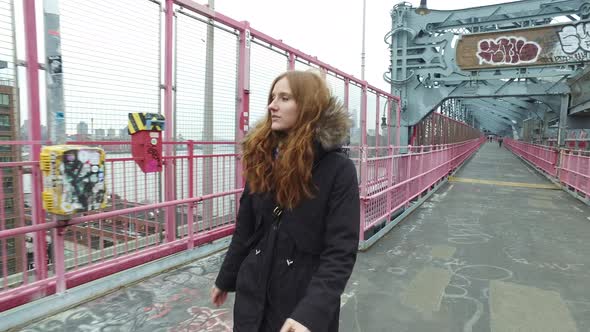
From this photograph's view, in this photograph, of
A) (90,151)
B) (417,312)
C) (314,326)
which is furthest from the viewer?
(417,312)

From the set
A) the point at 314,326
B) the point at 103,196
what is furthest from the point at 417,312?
the point at 103,196

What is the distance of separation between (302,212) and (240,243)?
452mm

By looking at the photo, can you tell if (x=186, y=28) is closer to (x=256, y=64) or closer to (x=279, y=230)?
(x=256, y=64)

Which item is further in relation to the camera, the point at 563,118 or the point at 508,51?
the point at 563,118

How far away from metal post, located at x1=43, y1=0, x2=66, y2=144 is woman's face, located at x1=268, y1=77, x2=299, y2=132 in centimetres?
227

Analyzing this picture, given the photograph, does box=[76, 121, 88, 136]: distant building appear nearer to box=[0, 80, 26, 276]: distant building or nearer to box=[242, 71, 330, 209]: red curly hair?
box=[0, 80, 26, 276]: distant building

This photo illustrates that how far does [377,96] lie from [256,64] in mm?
7141

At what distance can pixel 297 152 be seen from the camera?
1.49 m

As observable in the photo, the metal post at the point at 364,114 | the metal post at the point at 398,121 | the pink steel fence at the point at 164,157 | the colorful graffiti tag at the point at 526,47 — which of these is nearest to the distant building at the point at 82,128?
the pink steel fence at the point at 164,157

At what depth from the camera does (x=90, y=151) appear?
9.87 ft

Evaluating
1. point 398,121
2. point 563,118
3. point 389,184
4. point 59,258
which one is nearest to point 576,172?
point 563,118

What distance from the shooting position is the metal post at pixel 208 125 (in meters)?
4.86

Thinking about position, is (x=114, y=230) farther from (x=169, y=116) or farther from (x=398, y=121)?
(x=398, y=121)

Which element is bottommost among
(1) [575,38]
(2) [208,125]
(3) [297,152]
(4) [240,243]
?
(4) [240,243]
